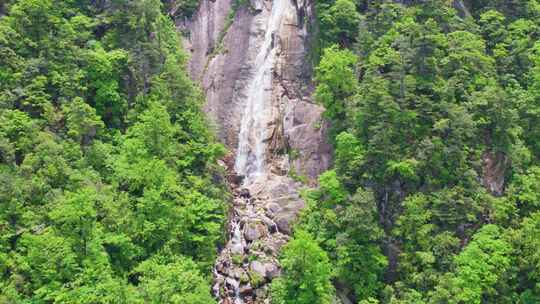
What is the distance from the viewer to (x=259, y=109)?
5516 cm

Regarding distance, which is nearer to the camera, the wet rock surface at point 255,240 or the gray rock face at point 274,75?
the wet rock surface at point 255,240

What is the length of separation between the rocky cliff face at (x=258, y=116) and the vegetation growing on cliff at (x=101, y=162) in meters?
2.94

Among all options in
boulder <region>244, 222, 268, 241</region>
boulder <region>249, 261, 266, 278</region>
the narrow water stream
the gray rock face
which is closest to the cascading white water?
the narrow water stream

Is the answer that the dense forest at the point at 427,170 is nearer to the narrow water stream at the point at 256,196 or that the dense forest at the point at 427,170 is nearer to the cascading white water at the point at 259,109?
the narrow water stream at the point at 256,196

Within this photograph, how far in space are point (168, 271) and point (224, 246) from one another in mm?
8320

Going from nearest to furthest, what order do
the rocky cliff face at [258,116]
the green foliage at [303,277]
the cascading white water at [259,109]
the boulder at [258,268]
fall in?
the green foliage at [303,277] < the boulder at [258,268] < the rocky cliff face at [258,116] < the cascading white water at [259,109]

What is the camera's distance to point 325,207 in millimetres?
44375

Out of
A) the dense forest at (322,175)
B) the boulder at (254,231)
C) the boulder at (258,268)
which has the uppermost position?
the dense forest at (322,175)

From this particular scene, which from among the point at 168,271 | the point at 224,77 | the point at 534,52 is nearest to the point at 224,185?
the point at 168,271

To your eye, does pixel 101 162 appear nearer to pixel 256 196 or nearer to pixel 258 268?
pixel 256 196

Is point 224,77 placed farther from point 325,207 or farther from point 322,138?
point 325,207

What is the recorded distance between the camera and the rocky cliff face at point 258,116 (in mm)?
43969

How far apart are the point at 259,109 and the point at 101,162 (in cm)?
1638

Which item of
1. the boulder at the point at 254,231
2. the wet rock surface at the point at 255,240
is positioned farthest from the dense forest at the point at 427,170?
the boulder at the point at 254,231
